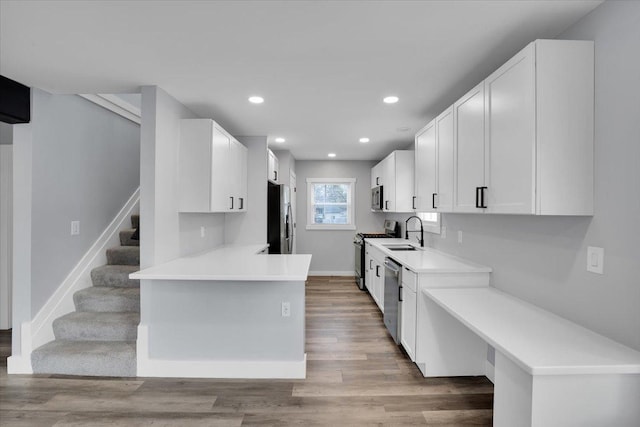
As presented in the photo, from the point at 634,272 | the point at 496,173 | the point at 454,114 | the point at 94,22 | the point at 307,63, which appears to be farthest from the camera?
the point at 454,114

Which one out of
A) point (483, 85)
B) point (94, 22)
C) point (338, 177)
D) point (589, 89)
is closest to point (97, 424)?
point (94, 22)

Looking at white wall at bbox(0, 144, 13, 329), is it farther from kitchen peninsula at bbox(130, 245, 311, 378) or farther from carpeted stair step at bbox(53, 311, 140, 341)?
kitchen peninsula at bbox(130, 245, 311, 378)

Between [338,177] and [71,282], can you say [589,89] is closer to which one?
[71,282]

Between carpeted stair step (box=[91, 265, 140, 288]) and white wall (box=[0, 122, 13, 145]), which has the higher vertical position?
white wall (box=[0, 122, 13, 145])

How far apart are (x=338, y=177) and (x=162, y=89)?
4251mm

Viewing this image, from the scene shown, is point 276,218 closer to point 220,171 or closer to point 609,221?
point 220,171

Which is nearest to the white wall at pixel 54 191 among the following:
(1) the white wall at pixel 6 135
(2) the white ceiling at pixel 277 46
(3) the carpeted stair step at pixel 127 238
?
(3) the carpeted stair step at pixel 127 238

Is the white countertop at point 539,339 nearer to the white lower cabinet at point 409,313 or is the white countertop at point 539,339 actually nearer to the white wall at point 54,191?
the white lower cabinet at point 409,313

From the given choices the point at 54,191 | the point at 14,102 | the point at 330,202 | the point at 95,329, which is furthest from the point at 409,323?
the point at 330,202

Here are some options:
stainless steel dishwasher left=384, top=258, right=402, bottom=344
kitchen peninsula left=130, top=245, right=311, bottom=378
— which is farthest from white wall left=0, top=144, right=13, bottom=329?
stainless steel dishwasher left=384, top=258, right=402, bottom=344

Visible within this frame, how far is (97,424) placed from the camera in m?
2.08

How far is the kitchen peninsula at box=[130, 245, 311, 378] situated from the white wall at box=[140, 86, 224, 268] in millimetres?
269

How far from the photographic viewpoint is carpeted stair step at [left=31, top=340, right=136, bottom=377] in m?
2.65

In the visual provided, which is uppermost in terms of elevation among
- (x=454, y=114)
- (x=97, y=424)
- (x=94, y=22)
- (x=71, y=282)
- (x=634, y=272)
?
(x=94, y=22)
